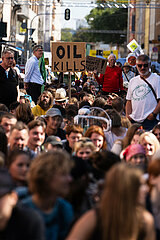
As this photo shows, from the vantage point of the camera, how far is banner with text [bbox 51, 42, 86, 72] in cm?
1491

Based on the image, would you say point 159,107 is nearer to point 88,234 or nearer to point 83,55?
point 83,55

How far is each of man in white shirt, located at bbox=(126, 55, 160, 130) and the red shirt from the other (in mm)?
5881

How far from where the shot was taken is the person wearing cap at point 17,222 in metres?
4.30

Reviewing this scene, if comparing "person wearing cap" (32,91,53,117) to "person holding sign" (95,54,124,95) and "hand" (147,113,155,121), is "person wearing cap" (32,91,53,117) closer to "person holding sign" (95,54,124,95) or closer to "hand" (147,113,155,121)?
"hand" (147,113,155,121)

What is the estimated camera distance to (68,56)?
14984 mm

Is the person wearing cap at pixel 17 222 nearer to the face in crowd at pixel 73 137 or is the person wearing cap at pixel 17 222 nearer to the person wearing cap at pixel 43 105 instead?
the face in crowd at pixel 73 137

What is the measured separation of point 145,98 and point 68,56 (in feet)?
16.3

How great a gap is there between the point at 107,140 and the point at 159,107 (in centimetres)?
146

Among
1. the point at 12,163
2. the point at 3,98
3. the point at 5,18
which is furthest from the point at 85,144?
the point at 5,18

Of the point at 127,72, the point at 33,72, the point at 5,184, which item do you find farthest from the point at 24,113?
the point at 127,72

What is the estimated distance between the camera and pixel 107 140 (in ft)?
29.8

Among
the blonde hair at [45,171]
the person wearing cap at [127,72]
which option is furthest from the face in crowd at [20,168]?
the person wearing cap at [127,72]

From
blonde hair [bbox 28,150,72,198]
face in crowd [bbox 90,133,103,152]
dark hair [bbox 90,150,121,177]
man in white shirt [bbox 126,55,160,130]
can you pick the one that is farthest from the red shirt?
blonde hair [bbox 28,150,72,198]

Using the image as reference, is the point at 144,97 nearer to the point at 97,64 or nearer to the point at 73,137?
the point at 73,137
